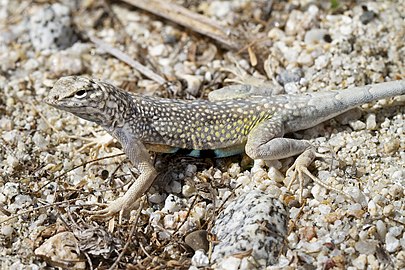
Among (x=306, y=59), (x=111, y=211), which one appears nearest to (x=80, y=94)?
(x=111, y=211)

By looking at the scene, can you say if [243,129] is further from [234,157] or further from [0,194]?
[0,194]

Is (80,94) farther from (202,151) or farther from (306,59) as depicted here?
(306,59)

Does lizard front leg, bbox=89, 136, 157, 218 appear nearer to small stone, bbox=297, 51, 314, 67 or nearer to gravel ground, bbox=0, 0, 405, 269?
gravel ground, bbox=0, 0, 405, 269

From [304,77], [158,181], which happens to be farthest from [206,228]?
[304,77]

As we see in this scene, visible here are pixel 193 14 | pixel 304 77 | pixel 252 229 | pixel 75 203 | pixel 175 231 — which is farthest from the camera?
pixel 193 14

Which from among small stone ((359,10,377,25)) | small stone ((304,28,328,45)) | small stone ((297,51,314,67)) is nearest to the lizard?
small stone ((297,51,314,67))
